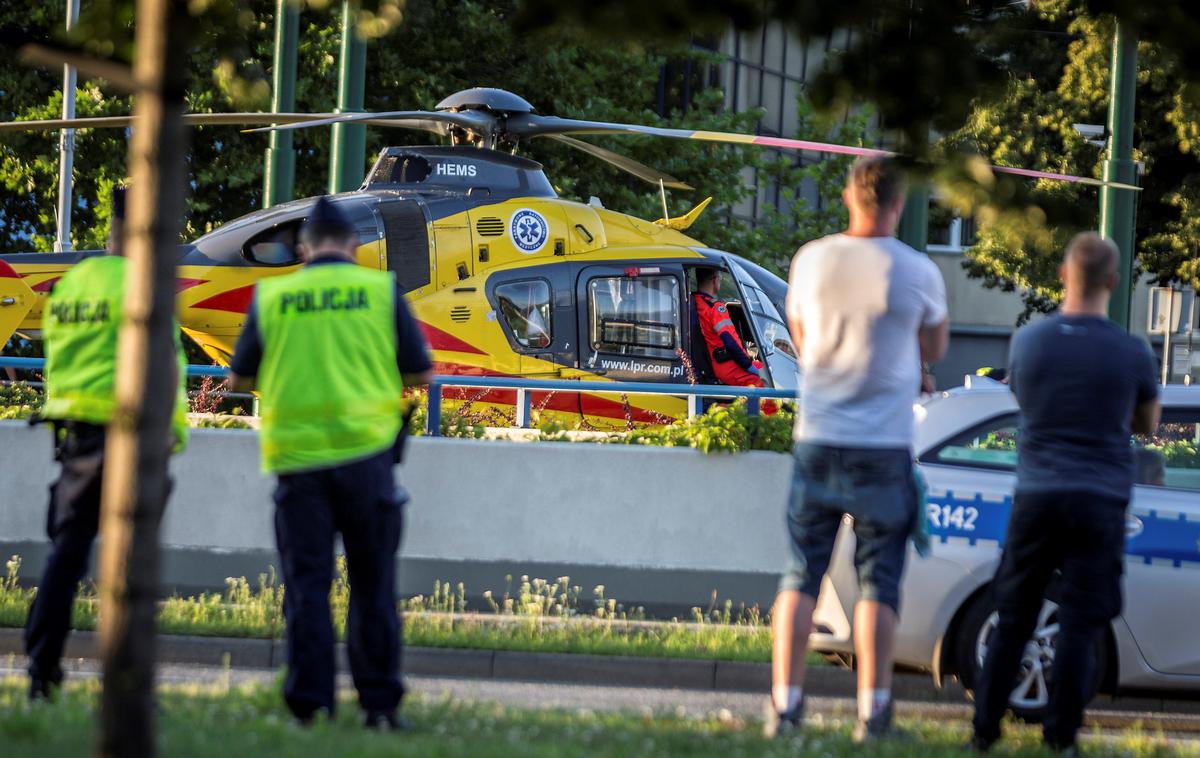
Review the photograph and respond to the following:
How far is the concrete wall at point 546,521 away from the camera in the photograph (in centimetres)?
977

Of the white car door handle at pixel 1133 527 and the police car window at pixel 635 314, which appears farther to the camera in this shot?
the police car window at pixel 635 314

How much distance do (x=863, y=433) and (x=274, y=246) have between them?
33.7 feet

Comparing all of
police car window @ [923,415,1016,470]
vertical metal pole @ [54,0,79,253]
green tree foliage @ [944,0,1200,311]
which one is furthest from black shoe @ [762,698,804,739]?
green tree foliage @ [944,0,1200,311]

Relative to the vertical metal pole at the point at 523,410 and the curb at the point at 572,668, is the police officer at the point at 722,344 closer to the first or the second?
the vertical metal pole at the point at 523,410

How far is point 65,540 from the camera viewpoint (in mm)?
6156

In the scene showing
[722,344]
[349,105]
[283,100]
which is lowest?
[722,344]

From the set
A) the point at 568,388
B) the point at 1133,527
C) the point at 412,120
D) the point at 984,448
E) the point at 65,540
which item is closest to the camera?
the point at 65,540

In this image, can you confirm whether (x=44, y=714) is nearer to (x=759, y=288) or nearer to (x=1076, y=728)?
(x=1076, y=728)

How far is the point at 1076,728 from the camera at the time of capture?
5.61 meters

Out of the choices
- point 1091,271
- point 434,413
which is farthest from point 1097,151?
point 1091,271

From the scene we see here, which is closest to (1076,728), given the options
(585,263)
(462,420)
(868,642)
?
(868,642)

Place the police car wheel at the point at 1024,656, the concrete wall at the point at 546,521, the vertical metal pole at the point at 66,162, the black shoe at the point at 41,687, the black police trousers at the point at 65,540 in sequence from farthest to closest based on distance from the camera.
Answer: the vertical metal pole at the point at 66,162 < the concrete wall at the point at 546,521 < the police car wheel at the point at 1024,656 < the black police trousers at the point at 65,540 < the black shoe at the point at 41,687

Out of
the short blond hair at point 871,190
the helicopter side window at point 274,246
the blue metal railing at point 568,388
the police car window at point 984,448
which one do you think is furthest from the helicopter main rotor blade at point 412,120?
the short blond hair at point 871,190

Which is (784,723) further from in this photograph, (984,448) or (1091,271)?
(984,448)
